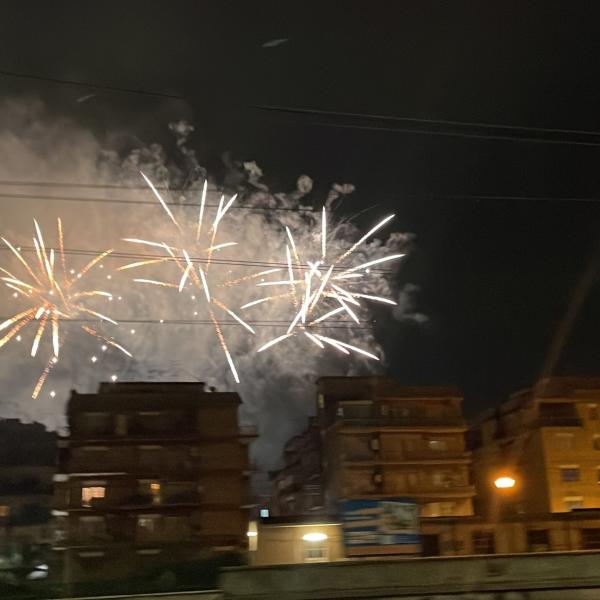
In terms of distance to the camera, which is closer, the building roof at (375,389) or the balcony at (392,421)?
the balcony at (392,421)

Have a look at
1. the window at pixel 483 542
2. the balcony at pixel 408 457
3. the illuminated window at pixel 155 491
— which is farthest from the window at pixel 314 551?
the balcony at pixel 408 457

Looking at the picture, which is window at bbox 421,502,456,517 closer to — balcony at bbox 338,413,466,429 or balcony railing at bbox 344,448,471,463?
balcony railing at bbox 344,448,471,463

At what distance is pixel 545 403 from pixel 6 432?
1805 cm

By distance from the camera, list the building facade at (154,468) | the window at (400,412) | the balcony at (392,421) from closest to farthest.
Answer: the building facade at (154,468) → the balcony at (392,421) → the window at (400,412)

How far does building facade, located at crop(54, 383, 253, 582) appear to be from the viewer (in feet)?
73.4

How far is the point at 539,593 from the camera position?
42.3ft

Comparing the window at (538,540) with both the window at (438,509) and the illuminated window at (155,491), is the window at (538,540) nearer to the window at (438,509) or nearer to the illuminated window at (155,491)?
the window at (438,509)

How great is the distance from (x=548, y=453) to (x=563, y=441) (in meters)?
0.68

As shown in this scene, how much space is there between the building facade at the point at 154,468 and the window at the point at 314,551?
218 cm

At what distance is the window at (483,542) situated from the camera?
20797 millimetres

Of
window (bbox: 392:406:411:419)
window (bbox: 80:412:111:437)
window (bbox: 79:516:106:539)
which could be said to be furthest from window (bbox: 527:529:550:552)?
window (bbox: 80:412:111:437)

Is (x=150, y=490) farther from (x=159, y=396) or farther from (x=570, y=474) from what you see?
(x=570, y=474)

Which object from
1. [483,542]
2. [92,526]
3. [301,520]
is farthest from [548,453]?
[92,526]

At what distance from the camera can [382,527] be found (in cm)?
1708
